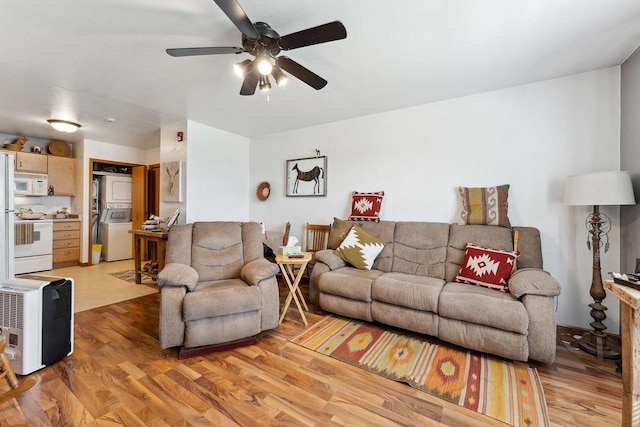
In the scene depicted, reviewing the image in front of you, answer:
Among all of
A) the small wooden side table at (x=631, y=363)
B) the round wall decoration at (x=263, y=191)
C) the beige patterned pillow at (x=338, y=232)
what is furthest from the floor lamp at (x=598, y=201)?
the round wall decoration at (x=263, y=191)

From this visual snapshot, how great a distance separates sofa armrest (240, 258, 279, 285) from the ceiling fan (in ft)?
4.87

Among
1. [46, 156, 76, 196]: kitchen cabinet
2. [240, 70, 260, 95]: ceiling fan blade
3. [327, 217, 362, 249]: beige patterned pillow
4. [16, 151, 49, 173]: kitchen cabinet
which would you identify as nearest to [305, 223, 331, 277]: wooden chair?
[327, 217, 362, 249]: beige patterned pillow

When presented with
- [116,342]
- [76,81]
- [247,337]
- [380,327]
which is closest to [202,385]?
[247,337]

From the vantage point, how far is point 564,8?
1647mm

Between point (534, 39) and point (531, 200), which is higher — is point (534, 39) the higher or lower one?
the higher one

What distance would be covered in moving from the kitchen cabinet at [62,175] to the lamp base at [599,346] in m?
7.60

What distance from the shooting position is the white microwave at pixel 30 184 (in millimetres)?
4441

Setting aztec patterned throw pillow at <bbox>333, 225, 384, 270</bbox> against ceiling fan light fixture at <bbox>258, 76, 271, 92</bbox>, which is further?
aztec patterned throw pillow at <bbox>333, 225, 384, 270</bbox>

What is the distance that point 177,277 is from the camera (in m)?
2.08

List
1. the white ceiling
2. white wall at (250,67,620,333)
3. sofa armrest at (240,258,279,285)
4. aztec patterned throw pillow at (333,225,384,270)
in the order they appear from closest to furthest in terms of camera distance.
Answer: the white ceiling
sofa armrest at (240,258,279,285)
white wall at (250,67,620,333)
aztec patterned throw pillow at (333,225,384,270)

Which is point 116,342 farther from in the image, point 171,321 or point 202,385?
point 202,385

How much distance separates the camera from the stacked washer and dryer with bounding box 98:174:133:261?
5387mm

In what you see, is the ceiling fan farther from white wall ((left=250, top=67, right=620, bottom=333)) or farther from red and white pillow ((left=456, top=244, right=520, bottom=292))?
red and white pillow ((left=456, top=244, right=520, bottom=292))

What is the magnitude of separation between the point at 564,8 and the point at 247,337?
3.19 m
